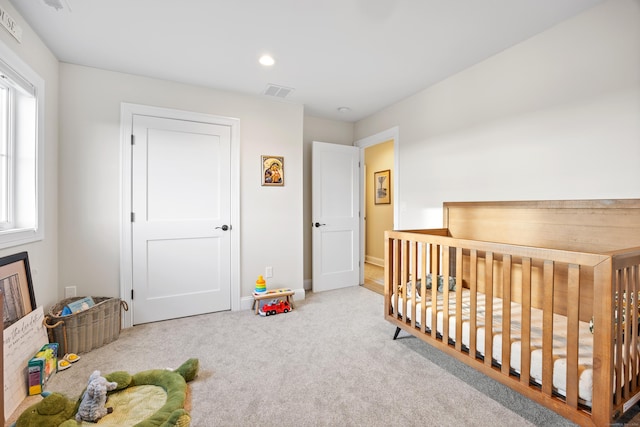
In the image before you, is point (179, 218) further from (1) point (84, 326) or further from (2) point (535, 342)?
(2) point (535, 342)

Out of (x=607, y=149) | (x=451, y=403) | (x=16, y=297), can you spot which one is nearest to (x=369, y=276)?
(x=451, y=403)

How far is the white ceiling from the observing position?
1.76 metres

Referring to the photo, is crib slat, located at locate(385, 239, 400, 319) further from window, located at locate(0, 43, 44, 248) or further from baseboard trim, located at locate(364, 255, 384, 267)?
baseboard trim, located at locate(364, 255, 384, 267)

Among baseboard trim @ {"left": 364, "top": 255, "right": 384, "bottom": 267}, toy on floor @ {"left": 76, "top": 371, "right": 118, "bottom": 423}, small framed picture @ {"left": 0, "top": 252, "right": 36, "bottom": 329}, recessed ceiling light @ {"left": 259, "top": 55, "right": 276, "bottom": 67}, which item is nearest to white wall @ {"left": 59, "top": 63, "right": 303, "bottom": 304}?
small framed picture @ {"left": 0, "top": 252, "right": 36, "bottom": 329}

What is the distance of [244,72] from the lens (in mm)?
2592

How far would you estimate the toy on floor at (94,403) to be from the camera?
1.40 m

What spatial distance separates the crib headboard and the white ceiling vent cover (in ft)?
6.56

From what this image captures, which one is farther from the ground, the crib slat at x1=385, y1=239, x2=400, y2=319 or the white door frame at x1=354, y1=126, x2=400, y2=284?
the white door frame at x1=354, y1=126, x2=400, y2=284

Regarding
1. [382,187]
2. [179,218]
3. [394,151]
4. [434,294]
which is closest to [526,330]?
[434,294]

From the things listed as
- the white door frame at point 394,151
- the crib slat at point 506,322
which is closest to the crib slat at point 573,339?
the crib slat at point 506,322

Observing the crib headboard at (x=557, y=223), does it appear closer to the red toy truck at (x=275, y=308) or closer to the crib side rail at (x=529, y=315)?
the crib side rail at (x=529, y=315)

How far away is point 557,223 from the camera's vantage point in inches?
77.0

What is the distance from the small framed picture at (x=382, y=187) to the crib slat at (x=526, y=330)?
3.68m

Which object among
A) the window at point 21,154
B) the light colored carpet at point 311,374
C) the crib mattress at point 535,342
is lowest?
the light colored carpet at point 311,374
